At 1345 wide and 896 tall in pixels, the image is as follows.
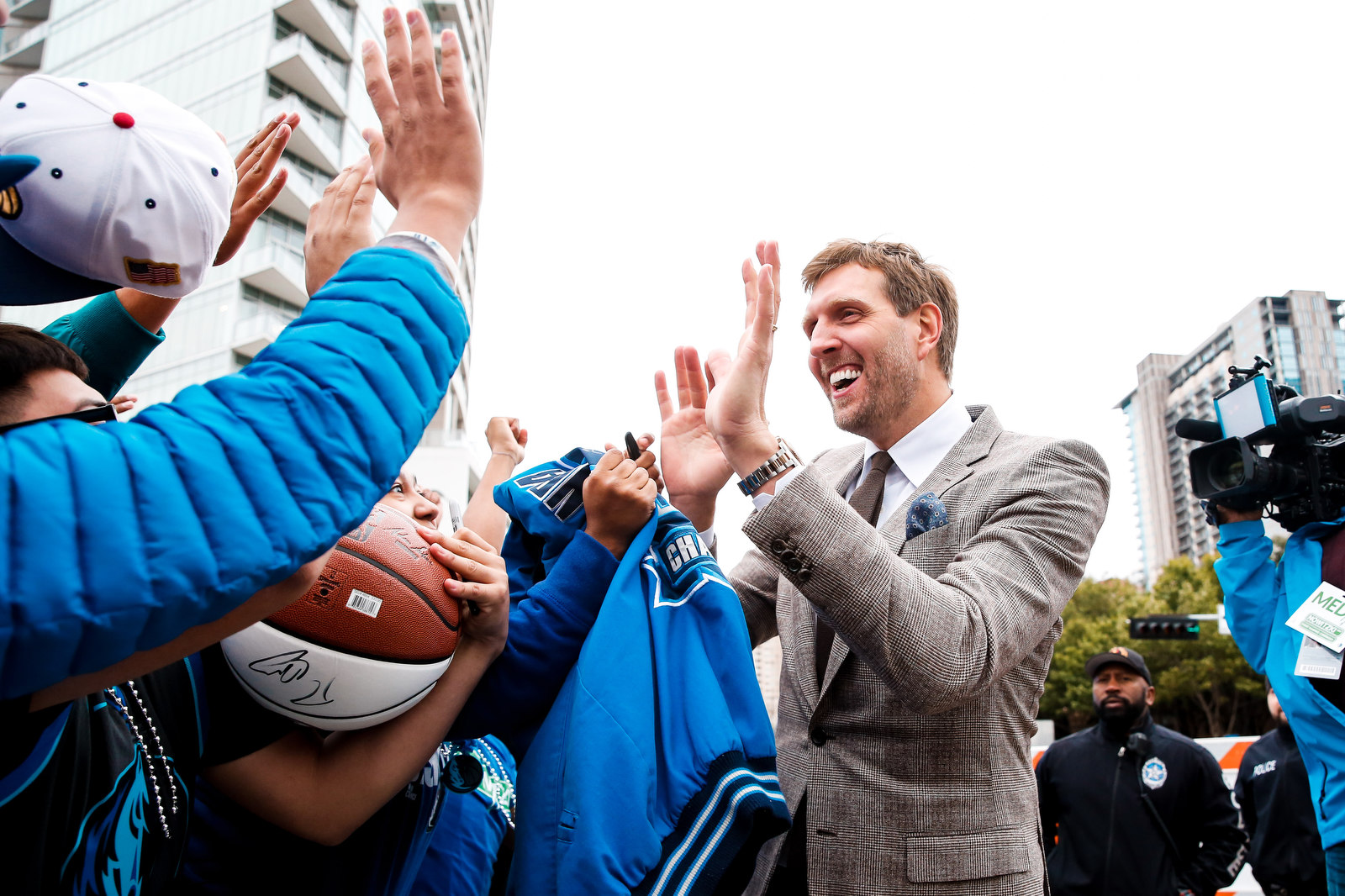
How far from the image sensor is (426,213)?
1.36 m

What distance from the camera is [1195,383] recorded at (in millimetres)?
101438

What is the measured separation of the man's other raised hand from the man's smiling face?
1.65 m

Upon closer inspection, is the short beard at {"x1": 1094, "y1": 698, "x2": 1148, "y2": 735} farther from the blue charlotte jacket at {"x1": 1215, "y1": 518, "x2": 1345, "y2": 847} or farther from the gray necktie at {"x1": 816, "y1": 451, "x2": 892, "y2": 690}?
the gray necktie at {"x1": 816, "y1": 451, "x2": 892, "y2": 690}

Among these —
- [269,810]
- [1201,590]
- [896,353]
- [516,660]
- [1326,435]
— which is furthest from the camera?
[1201,590]

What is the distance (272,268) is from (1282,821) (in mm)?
28411

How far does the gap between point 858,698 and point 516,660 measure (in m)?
0.91

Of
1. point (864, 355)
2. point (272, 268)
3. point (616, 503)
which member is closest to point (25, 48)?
point (272, 268)

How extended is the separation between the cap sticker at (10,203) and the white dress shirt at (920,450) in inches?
86.5

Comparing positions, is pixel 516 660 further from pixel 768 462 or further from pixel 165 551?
pixel 165 551

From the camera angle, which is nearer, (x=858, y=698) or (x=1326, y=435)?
(x=858, y=698)

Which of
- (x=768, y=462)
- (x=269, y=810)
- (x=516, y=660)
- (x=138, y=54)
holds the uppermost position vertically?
(x=138, y=54)

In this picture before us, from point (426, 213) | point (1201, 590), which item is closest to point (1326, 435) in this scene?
point (426, 213)

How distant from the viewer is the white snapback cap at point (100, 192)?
1262 millimetres

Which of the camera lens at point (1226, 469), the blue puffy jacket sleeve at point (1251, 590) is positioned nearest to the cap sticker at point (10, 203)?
the blue puffy jacket sleeve at point (1251, 590)
